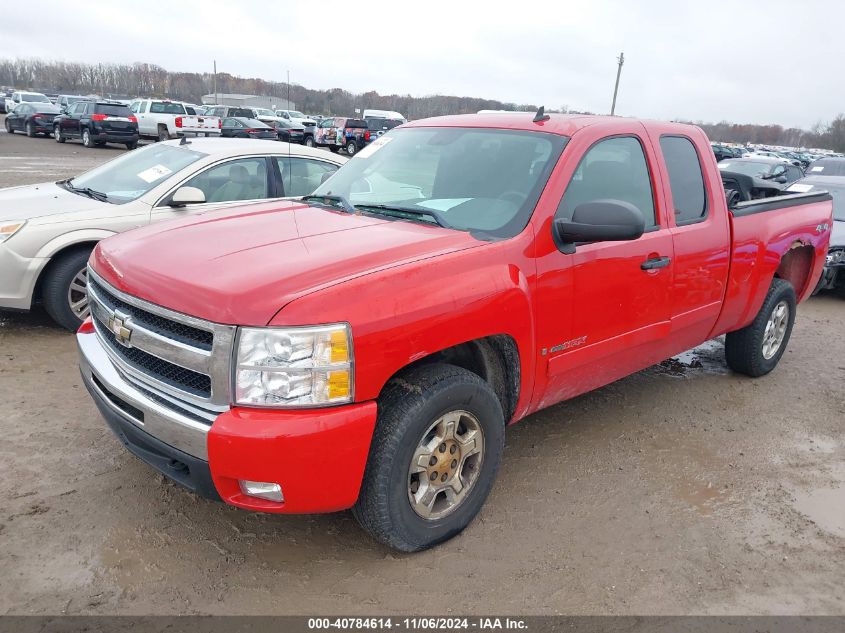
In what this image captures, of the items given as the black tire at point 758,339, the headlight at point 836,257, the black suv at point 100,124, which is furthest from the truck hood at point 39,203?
the black suv at point 100,124

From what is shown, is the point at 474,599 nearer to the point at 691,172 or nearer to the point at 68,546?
the point at 68,546

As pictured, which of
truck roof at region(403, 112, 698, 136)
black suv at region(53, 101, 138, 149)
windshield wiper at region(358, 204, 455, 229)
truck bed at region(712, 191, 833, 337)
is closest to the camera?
windshield wiper at region(358, 204, 455, 229)

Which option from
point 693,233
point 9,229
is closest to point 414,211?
point 693,233

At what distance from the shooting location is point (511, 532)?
3.18 meters

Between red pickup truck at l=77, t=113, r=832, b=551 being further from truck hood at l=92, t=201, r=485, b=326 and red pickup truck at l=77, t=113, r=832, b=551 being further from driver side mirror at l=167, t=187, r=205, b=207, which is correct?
driver side mirror at l=167, t=187, r=205, b=207

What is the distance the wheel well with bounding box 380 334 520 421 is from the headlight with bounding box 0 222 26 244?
12.6 ft

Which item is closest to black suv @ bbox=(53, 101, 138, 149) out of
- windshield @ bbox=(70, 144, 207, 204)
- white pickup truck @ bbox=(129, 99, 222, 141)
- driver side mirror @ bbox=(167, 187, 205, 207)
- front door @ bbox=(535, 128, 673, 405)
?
white pickup truck @ bbox=(129, 99, 222, 141)

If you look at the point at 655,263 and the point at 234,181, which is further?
the point at 234,181

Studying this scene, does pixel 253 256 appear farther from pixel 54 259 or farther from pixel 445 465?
pixel 54 259

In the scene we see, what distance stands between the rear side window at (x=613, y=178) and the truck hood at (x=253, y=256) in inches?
29.3

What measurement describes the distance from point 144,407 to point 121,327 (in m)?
0.38

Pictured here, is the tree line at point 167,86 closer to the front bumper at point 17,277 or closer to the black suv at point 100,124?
the black suv at point 100,124

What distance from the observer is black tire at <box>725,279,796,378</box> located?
16.8 feet

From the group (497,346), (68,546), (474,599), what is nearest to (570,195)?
(497,346)
